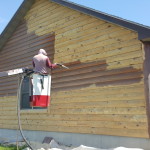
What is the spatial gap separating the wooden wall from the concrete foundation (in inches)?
6.1

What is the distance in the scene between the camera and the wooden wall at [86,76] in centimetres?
771

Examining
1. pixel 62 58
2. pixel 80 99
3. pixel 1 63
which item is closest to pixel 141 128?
pixel 80 99

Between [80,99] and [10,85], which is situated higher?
[10,85]

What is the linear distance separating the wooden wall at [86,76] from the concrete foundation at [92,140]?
0.51 ft

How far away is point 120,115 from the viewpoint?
7.88 meters

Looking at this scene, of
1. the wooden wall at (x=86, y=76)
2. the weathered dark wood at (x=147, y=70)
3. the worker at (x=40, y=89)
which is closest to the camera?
the worker at (x=40, y=89)

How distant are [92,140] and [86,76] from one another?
215 centimetres

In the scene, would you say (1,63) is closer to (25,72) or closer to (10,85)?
(10,85)

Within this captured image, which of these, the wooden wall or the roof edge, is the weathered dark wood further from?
the roof edge

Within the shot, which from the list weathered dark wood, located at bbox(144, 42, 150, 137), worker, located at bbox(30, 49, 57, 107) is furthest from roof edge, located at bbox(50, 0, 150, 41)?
worker, located at bbox(30, 49, 57, 107)

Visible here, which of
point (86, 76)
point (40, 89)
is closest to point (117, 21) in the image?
point (86, 76)

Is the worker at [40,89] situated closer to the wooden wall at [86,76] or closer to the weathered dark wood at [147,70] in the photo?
the wooden wall at [86,76]

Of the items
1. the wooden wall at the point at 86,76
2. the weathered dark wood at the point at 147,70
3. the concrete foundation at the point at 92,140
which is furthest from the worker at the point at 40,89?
the weathered dark wood at the point at 147,70

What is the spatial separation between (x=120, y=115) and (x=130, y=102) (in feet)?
1.76
